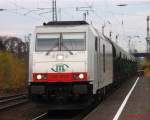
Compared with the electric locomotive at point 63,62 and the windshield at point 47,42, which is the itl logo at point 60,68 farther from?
the windshield at point 47,42

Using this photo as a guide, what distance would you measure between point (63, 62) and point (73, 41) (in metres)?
0.98

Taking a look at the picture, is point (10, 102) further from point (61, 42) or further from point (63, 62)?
point (63, 62)

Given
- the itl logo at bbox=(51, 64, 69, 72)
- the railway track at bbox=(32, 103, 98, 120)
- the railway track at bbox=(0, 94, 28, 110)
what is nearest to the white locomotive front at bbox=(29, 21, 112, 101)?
the itl logo at bbox=(51, 64, 69, 72)

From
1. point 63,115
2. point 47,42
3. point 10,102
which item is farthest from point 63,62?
point 10,102

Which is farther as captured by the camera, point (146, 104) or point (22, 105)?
point (22, 105)

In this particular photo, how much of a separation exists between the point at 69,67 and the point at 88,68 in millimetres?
686

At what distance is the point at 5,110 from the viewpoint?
22016mm

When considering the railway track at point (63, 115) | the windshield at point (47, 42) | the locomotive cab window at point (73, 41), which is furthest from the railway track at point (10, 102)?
the locomotive cab window at point (73, 41)

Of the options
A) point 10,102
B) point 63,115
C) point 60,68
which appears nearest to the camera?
point 60,68

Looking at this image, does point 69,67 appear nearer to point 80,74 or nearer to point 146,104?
point 80,74

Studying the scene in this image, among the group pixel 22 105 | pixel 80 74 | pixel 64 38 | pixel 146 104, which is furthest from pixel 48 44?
pixel 22 105

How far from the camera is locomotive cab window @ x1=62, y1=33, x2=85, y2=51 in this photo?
1886 centimetres

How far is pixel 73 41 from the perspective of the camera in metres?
19.0

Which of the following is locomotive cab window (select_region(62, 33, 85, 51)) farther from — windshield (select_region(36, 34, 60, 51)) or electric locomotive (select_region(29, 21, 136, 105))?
windshield (select_region(36, 34, 60, 51))
